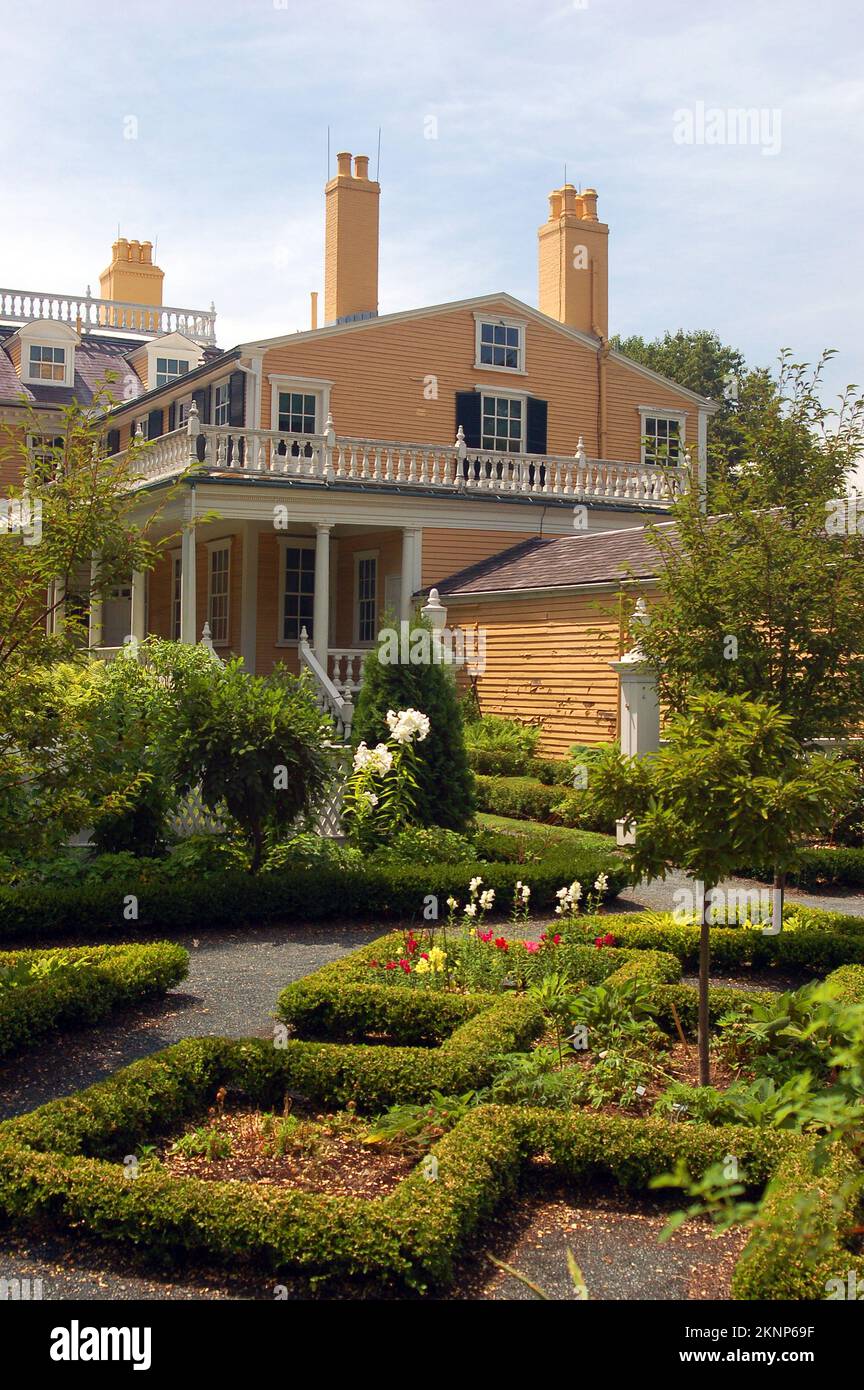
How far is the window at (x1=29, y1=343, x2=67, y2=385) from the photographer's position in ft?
102

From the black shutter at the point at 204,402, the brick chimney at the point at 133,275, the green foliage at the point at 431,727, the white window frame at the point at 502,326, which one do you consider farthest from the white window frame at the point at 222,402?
the brick chimney at the point at 133,275

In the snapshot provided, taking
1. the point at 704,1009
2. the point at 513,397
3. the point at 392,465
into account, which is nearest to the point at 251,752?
the point at 704,1009

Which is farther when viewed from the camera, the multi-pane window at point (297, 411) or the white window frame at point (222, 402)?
the white window frame at point (222, 402)

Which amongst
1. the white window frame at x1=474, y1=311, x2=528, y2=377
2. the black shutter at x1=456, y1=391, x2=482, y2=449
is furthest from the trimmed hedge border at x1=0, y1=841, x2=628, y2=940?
the white window frame at x1=474, y1=311, x2=528, y2=377

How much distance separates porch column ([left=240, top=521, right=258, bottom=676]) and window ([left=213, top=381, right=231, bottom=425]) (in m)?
2.30

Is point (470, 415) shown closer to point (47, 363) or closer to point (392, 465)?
point (392, 465)

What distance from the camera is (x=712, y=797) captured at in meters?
5.96

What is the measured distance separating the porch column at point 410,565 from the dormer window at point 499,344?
5.32 m

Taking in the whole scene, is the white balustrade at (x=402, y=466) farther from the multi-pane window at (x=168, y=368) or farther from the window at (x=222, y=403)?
the multi-pane window at (x=168, y=368)

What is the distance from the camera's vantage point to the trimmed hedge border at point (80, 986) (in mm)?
6824

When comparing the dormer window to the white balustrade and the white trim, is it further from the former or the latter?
the white trim

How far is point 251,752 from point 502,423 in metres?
16.8
